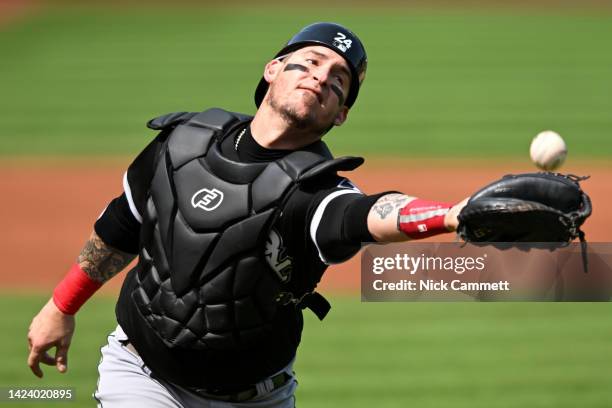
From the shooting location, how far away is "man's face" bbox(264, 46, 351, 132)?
3654 millimetres

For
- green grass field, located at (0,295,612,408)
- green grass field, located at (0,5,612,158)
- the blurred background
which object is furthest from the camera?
green grass field, located at (0,5,612,158)

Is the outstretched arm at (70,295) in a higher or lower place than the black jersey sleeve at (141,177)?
lower

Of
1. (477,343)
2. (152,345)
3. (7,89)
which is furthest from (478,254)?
(7,89)

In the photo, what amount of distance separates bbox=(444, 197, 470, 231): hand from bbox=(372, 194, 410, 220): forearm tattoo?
8.1 inches

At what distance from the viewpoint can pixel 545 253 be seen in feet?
9.52

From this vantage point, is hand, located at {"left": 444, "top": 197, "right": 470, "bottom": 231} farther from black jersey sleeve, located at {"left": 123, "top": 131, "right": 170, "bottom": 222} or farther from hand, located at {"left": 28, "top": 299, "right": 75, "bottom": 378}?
hand, located at {"left": 28, "top": 299, "right": 75, "bottom": 378}

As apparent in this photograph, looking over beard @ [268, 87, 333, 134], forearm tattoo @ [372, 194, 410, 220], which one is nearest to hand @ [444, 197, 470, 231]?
forearm tattoo @ [372, 194, 410, 220]

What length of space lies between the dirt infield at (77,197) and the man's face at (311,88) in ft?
18.0

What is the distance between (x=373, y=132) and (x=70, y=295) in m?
11.7

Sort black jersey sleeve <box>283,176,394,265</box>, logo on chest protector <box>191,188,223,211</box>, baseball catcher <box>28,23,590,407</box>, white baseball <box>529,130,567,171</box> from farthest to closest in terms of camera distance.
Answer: white baseball <box>529,130,567,171</box>, logo on chest protector <box>191,188,223,211</box>, baseball catcher <box>28,23,590,407</box>, black jersey sleeve <box>283,176,394,265</box>

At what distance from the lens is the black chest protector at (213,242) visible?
11.5 feet

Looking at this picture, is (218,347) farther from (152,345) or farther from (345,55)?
(345,55)

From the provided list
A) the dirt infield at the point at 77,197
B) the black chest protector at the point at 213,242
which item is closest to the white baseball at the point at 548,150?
the black chest protector at the point at 213,242

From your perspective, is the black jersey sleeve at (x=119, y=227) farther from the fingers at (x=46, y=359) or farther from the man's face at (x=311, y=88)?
the man's face at (x=311, y=88)
